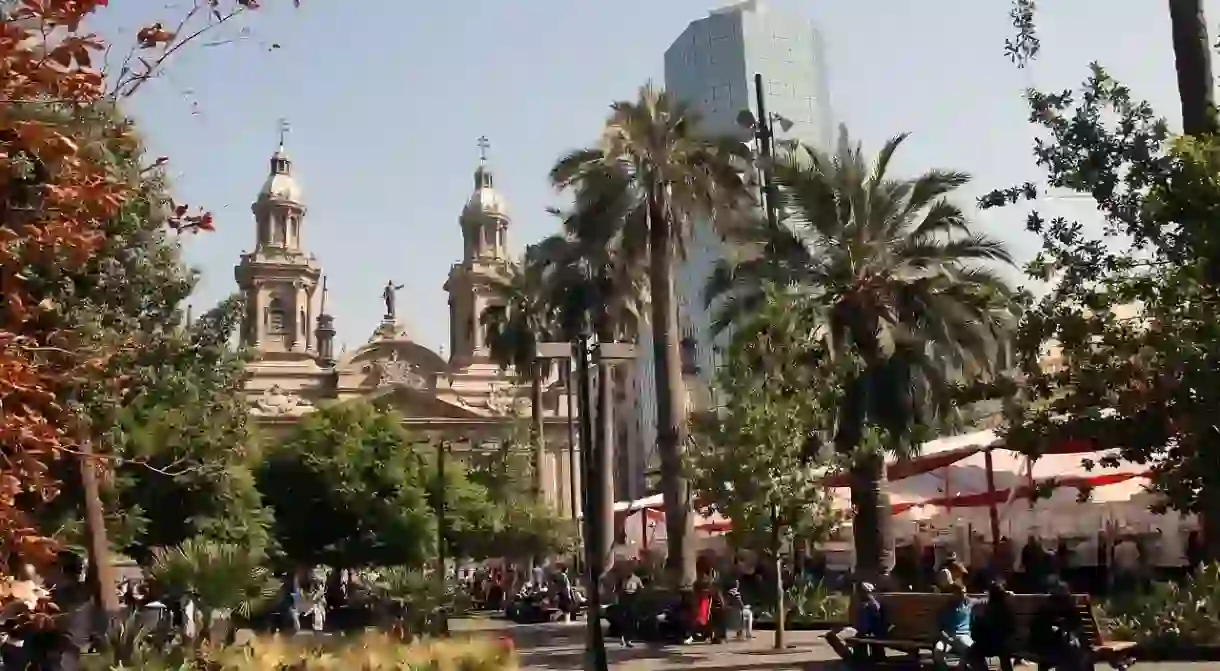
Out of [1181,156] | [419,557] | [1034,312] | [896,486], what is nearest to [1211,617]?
[1034,312]

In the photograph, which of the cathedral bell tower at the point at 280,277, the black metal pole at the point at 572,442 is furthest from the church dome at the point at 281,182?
the black metal pole at the point at 572,442

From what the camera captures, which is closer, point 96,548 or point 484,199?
point 96,548

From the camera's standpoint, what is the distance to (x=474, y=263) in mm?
86188

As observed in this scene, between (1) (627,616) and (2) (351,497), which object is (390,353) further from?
(1) (627,616)

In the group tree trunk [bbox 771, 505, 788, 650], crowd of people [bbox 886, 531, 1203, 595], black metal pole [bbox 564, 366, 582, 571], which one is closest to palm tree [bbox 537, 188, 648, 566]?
→ black metal pole [bbox 564, 366, 582, 571]

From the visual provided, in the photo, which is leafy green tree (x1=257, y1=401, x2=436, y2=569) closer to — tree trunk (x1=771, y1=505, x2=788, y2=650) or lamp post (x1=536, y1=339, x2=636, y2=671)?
tree trunk (x1=771, y1=505, x2=788, y2=650)

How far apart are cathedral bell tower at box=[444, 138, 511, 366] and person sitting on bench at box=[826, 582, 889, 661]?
236ft

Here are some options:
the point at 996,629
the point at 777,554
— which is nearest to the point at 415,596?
the point at 777,554

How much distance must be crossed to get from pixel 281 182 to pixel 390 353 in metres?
19.4

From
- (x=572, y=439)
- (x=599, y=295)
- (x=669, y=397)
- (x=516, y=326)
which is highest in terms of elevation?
(x=516, y=326)

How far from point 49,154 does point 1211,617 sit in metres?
12.1

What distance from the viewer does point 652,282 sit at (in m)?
23.1

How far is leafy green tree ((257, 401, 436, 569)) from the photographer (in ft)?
117

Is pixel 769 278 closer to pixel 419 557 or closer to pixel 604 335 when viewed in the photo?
pixel 604 335
